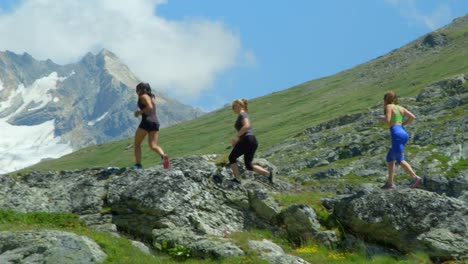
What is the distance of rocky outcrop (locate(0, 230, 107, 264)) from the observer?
1686 centimetres

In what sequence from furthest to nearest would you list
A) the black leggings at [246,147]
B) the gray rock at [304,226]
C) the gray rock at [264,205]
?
the black leggings at [246,147], the gray rock at [264,205], the gray rock at [304,226]

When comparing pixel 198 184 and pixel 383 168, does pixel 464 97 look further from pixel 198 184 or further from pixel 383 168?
pixel 198 184

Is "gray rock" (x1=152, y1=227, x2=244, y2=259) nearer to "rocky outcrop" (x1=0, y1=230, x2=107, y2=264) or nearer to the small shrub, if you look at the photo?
the small shrub

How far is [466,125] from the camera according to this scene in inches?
2832

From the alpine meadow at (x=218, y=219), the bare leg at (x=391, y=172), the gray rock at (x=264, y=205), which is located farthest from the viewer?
the bare leg at (x=391, y=172)

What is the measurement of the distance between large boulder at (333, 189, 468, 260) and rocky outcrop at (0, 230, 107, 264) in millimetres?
8752

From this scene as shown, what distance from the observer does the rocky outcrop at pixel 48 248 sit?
55.3 ft

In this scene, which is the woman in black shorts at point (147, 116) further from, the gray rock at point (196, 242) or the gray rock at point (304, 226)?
the gray rock at point (304, 226)

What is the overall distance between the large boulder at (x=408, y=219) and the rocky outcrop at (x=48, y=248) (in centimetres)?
875

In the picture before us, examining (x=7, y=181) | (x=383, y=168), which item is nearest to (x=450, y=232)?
(x=7, y=181)

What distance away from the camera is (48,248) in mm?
17062

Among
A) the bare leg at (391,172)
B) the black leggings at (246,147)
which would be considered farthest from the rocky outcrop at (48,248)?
the bare leg at (391,172)

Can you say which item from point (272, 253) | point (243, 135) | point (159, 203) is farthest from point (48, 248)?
point (243, 135)

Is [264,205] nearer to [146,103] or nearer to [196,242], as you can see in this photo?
[196,242]
